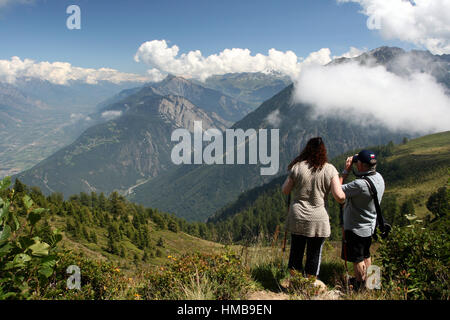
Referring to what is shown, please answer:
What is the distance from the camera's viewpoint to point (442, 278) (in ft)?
13.2

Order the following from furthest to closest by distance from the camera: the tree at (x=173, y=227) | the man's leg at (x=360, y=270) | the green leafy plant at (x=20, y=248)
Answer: the tree at (x=173, y=227) → the man's leg at (x=360, y=270) → the green leafy plant at (x=20, y=248)

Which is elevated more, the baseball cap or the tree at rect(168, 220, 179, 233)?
the baseball cap

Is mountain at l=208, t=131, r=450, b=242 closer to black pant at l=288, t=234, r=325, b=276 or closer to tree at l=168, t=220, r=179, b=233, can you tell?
tree at l=168, t=220, r=179, b=233

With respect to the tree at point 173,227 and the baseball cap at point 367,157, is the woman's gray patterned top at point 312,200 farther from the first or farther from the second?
the tree at point 173,227

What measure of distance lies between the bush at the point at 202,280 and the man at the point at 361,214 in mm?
2306

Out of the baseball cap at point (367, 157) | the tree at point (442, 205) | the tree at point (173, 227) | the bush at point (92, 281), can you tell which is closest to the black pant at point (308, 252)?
the baseball cap at point (367, 157)

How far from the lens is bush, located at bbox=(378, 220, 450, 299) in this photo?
4027 mm

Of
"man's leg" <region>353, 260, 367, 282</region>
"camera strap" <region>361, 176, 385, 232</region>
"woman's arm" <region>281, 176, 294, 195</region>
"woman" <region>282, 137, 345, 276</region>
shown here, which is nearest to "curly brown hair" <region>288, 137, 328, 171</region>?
"woman" <region>282, 137, 345, 276</region>

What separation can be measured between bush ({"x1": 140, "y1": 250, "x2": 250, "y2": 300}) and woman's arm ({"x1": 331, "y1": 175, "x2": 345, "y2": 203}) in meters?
2.35

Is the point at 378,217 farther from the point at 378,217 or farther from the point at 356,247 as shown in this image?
the point at 356,247

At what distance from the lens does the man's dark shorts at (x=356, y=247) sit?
5270 millimetres

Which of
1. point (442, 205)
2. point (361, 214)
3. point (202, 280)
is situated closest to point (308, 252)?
point (361, 214)

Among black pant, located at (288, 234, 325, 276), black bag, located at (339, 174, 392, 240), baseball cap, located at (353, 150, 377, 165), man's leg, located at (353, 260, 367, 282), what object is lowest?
man's leg, located at (353, 260, 367, 282)

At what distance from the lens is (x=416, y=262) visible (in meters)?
4.54
